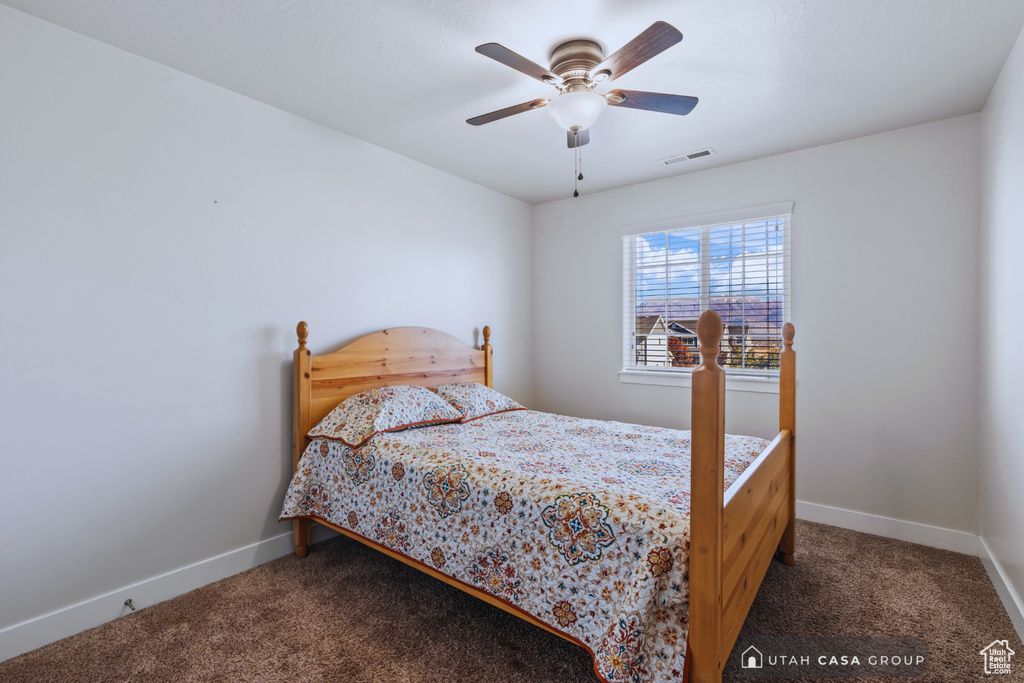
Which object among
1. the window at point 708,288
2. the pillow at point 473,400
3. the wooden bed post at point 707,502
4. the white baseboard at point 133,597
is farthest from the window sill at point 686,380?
the white baseboard at point 133,597

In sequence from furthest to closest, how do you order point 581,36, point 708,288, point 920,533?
point 708,288, point 920,533, point 581,36

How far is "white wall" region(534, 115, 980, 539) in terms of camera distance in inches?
104

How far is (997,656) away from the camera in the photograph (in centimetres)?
178

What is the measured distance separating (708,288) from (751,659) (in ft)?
7.87

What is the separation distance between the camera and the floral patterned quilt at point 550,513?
1352mm

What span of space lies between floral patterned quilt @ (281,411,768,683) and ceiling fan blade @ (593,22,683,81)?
148cm

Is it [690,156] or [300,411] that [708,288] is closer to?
[690,156]

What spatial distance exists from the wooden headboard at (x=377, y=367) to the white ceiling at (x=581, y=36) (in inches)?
49.0

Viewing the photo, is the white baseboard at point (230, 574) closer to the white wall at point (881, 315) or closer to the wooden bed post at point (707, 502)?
the white wall at point (881, 315)

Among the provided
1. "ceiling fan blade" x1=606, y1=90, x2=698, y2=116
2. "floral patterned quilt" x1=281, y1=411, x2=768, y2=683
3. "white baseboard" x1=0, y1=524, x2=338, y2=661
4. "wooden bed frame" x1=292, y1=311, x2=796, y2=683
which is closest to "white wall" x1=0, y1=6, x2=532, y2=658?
"white baseboard" x1=0, y1=524, x2=338, y2=661

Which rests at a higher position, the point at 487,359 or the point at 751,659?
the point at 487,359

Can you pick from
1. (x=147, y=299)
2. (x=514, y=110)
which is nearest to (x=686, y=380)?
(x=514, y=110)

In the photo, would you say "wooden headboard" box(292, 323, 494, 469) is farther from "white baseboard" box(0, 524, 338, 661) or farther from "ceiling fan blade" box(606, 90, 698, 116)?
"ceiling fan blade" box(606, 90, 698, 116)

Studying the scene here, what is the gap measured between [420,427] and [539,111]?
180 cm
